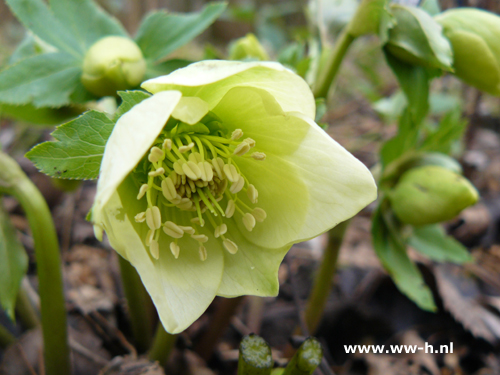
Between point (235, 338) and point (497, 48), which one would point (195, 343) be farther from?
point (497, 48)

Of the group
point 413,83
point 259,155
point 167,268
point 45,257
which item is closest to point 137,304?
point 45,257

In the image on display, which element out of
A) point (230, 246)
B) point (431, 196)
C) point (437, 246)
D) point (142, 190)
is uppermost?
point (142, 190)

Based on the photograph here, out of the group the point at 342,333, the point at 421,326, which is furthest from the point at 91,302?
the point at 421,326

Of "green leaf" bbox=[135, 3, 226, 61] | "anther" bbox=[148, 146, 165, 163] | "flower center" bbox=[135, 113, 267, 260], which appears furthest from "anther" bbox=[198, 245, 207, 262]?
"green leaf" bbox=[135, 3, 226, 61]

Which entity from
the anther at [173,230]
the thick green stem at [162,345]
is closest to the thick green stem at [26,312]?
the thick green stem at [162,345]

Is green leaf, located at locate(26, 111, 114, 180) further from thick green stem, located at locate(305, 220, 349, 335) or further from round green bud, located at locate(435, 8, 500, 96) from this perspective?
round green bud, located at locate(435, 8, 500, 96)

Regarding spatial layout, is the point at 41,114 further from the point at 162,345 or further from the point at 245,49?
the point at 162,345
